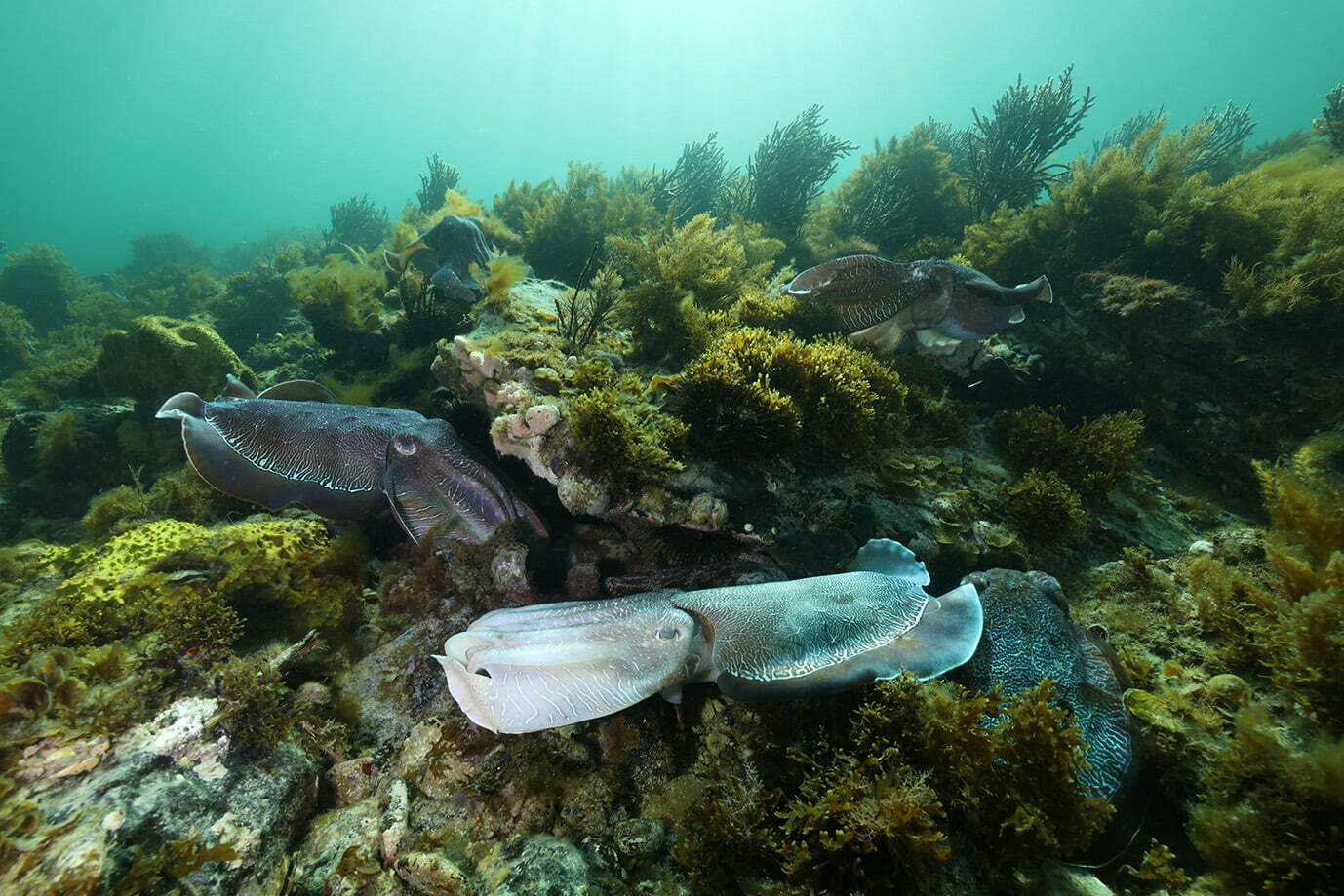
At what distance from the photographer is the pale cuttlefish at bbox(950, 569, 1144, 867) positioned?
231cm

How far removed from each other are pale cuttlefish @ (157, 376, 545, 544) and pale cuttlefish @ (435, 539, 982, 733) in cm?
117

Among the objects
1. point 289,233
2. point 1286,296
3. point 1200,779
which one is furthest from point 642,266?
point 289,233

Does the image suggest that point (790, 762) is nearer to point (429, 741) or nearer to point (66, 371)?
point (429, 741)

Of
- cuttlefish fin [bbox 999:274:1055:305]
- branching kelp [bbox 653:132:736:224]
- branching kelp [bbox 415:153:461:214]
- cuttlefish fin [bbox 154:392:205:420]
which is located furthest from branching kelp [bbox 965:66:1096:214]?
branching kelp [bbox 415:153:461:214]

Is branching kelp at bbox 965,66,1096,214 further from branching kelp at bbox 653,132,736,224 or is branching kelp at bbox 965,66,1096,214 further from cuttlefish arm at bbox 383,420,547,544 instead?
cuttlefish arm at bbox 383,420,547,544

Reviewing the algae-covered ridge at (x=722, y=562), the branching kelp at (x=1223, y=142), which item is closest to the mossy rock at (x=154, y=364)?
the algae-covered ridge at (x=722, y=562)

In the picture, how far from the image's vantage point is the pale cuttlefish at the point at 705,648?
238 cm

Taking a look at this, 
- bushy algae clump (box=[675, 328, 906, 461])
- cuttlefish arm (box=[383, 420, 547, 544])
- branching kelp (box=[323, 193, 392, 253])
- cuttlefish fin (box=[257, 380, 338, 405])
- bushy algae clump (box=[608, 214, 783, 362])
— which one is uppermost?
branching kelp (box=[323, 193, 392, 253])

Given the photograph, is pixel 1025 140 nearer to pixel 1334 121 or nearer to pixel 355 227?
pixel 1334 121

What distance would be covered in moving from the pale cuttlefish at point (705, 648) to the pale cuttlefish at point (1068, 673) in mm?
322

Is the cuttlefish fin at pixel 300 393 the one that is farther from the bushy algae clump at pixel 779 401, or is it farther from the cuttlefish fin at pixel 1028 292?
the cuttlefish fin at pixel 1028 292

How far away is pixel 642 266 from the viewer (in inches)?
219

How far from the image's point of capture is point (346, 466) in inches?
148

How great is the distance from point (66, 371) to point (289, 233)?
29.6 meters
